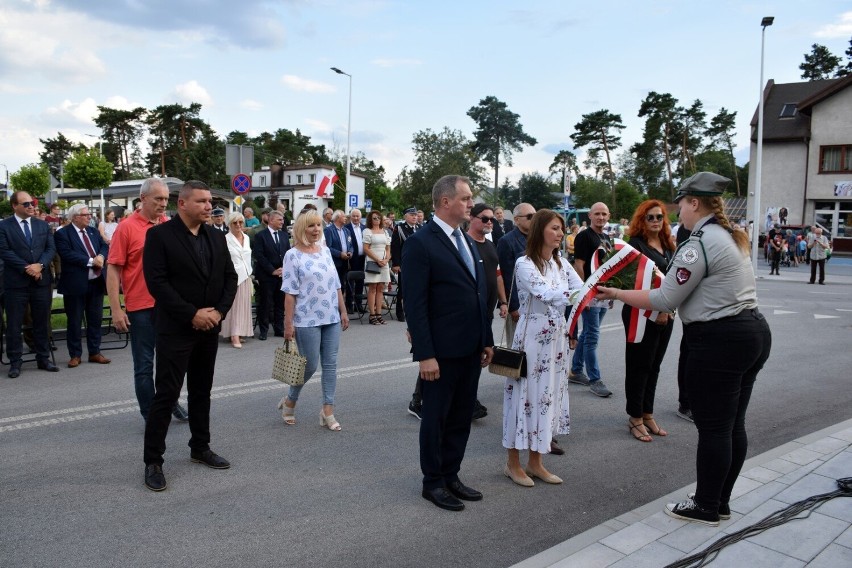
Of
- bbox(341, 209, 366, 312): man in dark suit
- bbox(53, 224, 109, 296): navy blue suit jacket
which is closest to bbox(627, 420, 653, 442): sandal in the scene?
bbox(53, 224, 109, 296): navy blue suit jacket

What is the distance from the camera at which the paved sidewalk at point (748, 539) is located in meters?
3.33

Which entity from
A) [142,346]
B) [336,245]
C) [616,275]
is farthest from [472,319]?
[336,245]

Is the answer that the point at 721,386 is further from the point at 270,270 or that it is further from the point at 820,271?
the point at 820,271

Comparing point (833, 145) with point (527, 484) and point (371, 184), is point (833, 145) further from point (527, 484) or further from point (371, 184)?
point (371, 184)

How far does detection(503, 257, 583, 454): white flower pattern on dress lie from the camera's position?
4.54 m

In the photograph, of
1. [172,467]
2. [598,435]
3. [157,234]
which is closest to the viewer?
[157,234]

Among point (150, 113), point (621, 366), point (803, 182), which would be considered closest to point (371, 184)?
point (150, 113)

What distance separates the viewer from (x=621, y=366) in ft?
27.9

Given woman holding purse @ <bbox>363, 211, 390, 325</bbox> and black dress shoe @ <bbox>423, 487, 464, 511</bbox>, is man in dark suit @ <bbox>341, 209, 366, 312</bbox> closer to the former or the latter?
woman holding purse @ <bbox>363, 211, 390, 325</bbox>

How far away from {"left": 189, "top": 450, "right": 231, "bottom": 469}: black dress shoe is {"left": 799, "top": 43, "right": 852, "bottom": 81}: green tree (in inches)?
2920

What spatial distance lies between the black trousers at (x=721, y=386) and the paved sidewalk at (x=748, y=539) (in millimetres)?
273

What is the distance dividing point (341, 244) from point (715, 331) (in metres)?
9.55

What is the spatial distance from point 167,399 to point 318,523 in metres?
1.45

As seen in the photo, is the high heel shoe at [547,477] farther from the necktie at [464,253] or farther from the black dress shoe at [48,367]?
the black dress shoe at [48,367]
